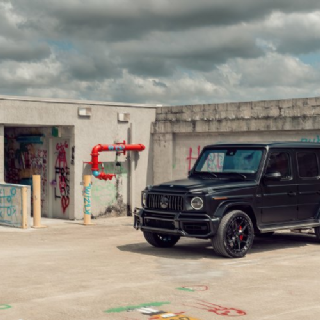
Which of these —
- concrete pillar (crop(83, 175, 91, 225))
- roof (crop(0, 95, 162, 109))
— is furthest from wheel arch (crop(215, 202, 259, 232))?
roof (crop(0, 95, 162, 109))

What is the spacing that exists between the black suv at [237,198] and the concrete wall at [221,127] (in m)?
4.21

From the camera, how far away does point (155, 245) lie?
12.2m

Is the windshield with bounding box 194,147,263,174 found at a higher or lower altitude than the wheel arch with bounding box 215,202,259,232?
higher

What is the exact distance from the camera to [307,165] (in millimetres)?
12445

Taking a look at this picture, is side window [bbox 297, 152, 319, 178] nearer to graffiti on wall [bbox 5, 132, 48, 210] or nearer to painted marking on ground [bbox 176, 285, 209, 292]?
painted marking on ground [bbox 176, 285, 209, 292]

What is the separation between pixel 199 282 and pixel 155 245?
11.5 feet

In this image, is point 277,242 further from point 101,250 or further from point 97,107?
point 97,107

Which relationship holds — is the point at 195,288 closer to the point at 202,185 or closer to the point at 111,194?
the point at 202,185

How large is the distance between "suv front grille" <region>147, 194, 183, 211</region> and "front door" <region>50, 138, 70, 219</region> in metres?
8.09

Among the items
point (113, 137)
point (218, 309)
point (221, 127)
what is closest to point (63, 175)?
point (113, 137)

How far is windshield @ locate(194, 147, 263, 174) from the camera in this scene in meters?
11.7

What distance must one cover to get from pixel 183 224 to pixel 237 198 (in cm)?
102

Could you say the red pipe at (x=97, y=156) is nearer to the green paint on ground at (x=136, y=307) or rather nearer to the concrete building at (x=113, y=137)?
the concrete building at (x=113, y=137)

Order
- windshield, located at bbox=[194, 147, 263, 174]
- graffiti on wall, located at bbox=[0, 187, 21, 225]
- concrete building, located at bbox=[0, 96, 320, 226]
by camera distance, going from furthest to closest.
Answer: concrete building, located at bbox=[0, 96, 320, 226] → graffiti on wall, located at bbox=[0, 187, 21, 225] → windshield, located at bbox=[194, 147, 263, 174]
